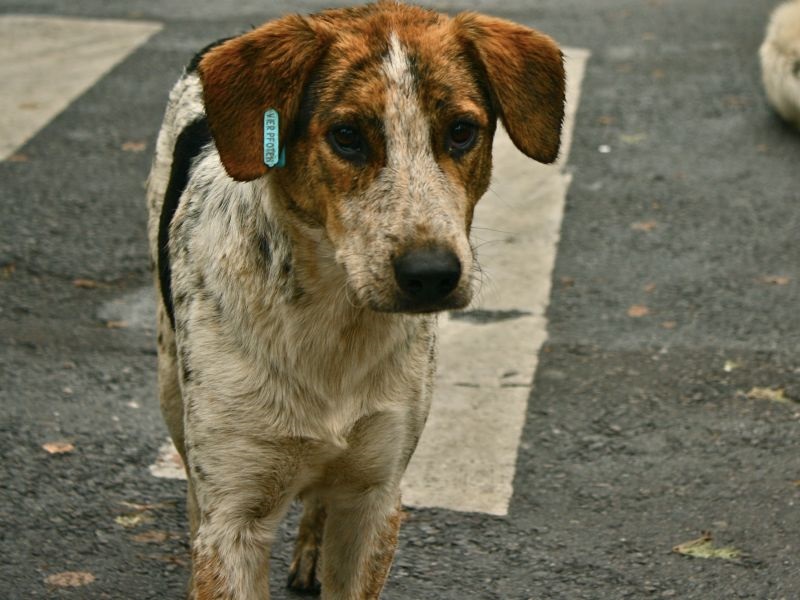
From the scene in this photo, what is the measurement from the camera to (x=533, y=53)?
4.19 metres

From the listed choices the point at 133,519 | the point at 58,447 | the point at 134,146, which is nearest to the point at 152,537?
the point at 133,519

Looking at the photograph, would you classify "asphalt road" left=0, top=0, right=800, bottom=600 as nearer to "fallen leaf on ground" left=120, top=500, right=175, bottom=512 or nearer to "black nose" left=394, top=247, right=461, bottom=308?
"fallen leaf on ground" left=120, top=500, right=175, bottom=512

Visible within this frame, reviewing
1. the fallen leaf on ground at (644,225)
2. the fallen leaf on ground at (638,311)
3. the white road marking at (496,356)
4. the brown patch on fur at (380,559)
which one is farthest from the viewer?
the fallen leaf on ground at (644,225)

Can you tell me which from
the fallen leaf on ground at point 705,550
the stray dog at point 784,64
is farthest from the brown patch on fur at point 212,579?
the stray dog at point 784,64

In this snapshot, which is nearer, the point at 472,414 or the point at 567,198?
the point at 472,414

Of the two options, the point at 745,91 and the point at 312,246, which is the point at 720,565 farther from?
the point at 745,91

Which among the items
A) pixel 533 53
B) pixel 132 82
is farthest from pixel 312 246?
pixel 132 82

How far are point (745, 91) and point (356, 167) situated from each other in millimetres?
7095

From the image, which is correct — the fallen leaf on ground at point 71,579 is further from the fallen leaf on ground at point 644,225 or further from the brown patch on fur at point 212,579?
the fallen leaf on ground at point 644,225

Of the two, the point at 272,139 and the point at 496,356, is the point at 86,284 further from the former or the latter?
the point at 272,139

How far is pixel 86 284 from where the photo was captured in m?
7.41

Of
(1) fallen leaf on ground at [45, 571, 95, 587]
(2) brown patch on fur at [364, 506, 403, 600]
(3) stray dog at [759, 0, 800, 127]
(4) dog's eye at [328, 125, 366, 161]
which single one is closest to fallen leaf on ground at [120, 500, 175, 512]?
(1) fallen leaf on ground at [45, 571, 95, 587]

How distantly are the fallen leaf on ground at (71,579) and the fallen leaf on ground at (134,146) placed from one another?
14.5 feet

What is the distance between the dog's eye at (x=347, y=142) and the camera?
387cm
